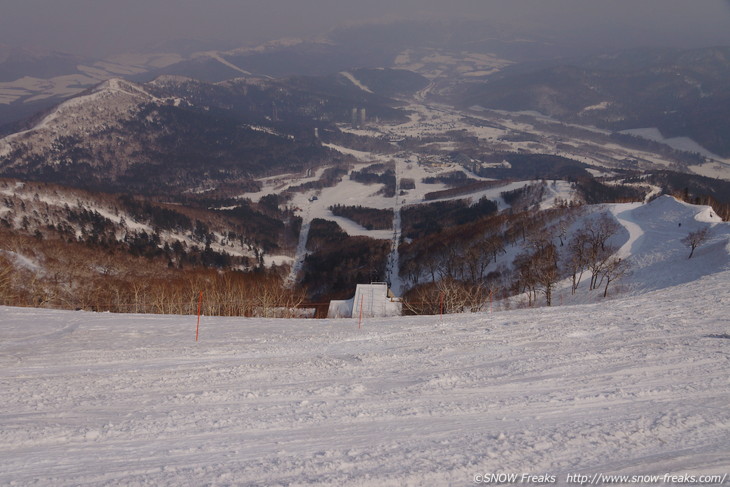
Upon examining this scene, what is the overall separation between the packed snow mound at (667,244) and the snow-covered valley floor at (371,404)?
25500 mm

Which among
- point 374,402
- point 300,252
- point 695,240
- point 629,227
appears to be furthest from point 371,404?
point 300,252

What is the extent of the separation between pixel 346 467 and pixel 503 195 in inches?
5146

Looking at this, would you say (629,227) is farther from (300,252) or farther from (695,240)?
(300,252)

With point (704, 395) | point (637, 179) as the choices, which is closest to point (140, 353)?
point (704, 395)

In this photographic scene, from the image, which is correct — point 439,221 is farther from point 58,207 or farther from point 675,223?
point 58,207

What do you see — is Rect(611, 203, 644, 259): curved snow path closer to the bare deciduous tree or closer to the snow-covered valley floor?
the bare deciduous tree

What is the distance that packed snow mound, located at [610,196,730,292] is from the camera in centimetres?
3669

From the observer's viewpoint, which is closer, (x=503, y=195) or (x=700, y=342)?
(x=700, y=342)

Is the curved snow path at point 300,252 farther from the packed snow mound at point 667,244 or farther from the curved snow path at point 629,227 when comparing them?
the packed snow mound at point 667,244

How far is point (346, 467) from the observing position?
6.73 m

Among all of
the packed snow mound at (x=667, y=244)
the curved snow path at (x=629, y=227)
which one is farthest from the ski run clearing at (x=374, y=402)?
the curved snow path at (x=629, y=227)

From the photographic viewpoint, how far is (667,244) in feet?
157

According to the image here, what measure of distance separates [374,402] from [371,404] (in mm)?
122

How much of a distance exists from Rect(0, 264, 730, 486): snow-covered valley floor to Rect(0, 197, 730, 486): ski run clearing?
0.04m
